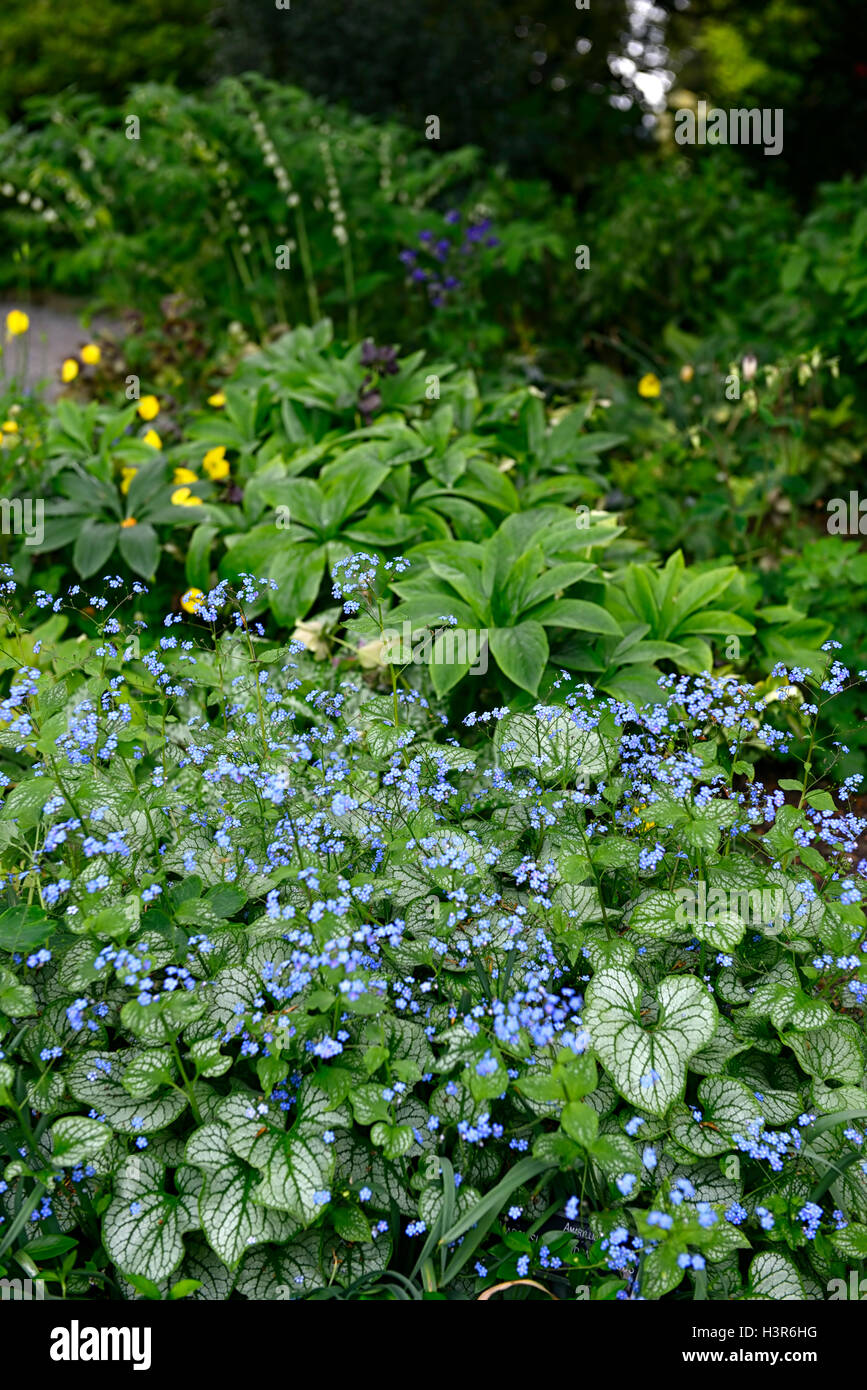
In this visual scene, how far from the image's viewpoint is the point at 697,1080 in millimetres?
2014

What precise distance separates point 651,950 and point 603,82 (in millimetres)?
7830

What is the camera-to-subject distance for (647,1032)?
6.02 ft

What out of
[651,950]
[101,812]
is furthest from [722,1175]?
[101,812]

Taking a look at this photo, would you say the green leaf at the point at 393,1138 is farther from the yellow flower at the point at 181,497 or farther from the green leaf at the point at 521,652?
the yellow flower at the point at 181,497

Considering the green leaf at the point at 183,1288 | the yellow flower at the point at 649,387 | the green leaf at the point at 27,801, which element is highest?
the yellow flower at the point at 649,387

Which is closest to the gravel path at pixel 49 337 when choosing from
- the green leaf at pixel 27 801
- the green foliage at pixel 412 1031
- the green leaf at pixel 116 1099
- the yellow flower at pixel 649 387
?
the yellow flower at pixel 649 387

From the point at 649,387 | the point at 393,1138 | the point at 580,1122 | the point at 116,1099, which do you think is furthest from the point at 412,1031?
the point at 649,387

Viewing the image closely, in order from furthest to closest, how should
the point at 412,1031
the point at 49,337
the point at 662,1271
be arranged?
the point at 49,337
the point at 412,1031
the point at 662,1271

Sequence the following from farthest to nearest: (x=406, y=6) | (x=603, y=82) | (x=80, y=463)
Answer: (x=603, y=82) → (x=406, y=6) → (x=80, y=463)

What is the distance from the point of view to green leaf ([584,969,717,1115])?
1.76 meters

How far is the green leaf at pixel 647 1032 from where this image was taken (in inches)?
69.2

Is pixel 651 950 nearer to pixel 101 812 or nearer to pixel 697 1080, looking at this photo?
pixel 697 1080

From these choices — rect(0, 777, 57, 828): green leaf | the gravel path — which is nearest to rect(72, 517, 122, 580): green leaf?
rect(0, 777, 57, 828): green leaf

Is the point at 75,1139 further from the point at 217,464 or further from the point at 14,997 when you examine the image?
the point at 217,464
